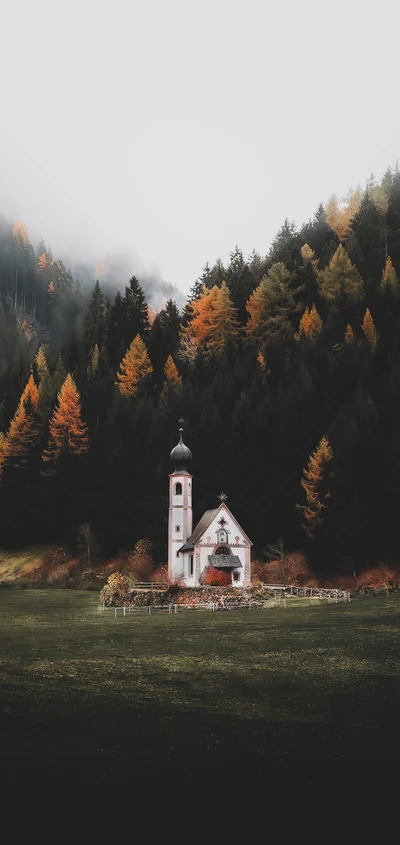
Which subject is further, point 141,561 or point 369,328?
point 369,328

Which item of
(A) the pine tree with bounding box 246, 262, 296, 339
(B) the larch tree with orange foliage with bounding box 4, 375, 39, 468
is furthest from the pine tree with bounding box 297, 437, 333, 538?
(B) the larch tree with orange foliage with bounding box 4, 375, 39, 468

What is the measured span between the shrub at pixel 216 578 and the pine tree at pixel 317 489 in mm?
8610

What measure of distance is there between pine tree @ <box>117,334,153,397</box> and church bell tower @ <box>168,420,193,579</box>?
30872 millimetres

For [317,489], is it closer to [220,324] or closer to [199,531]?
[199,531]

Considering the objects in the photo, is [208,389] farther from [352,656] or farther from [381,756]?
[381,756]

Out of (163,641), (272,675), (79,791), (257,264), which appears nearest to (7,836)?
Answer: (79,791)

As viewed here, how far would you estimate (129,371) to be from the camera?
9825cm

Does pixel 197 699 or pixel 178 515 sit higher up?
pixel 178 515

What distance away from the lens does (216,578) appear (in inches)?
2254

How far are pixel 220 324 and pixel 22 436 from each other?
104 feet

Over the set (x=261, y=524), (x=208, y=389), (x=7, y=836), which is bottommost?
(x=7, y=836)

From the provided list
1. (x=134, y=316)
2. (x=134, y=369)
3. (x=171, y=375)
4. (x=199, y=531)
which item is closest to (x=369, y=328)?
(x=171, y=375)

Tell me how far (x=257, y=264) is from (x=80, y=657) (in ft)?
335

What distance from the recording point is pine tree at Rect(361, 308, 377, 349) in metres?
81.2
